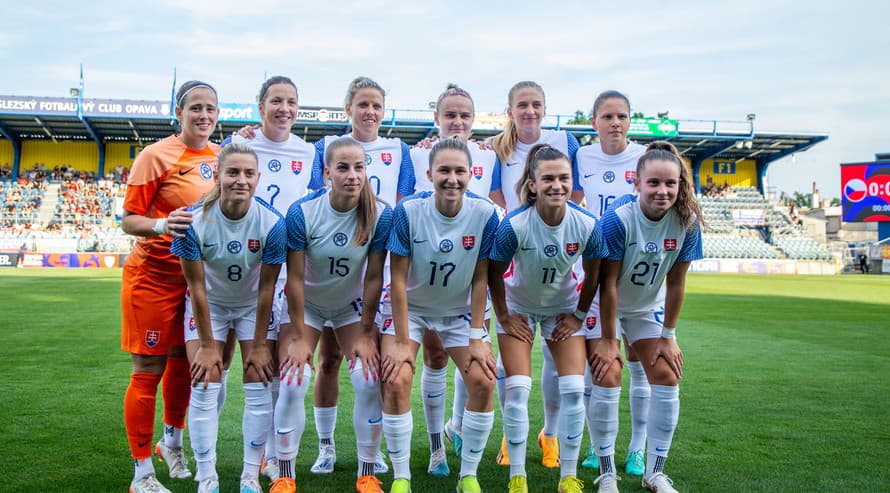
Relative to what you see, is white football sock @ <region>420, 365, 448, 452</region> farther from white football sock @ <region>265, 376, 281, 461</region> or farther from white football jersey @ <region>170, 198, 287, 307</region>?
white football jersey @ <region>170, 198, 287, 307</region>

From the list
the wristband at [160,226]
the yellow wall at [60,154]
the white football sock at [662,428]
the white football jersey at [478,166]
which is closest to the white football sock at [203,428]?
the wristband at [160,226]

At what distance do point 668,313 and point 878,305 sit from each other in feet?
48.3

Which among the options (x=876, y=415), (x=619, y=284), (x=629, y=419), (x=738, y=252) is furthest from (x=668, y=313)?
(x=738, y=252)

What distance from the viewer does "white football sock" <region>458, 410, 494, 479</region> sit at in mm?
3924

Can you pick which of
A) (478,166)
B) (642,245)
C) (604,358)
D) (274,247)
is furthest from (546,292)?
(274,247)

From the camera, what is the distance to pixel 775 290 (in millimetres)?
21219

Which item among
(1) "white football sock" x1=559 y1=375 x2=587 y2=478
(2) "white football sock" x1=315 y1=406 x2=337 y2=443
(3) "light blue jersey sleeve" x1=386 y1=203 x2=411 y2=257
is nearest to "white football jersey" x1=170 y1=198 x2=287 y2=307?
(3) "light blue jersey sleeve" x1=386 y1=203 x2=411 y2=257

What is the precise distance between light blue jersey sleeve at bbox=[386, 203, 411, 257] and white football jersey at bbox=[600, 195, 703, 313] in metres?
1.19

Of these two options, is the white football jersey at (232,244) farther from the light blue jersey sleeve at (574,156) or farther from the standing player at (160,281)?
the light blue jersey sleeve at (574,156)

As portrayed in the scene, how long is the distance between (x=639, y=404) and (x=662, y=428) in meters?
0.55

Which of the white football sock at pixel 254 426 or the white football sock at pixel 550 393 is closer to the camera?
the white football sock at pixel 254 426

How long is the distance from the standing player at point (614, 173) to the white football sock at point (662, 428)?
468 mm

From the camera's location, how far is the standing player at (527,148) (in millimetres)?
4863

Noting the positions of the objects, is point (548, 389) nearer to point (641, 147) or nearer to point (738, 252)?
point (641, 147)
